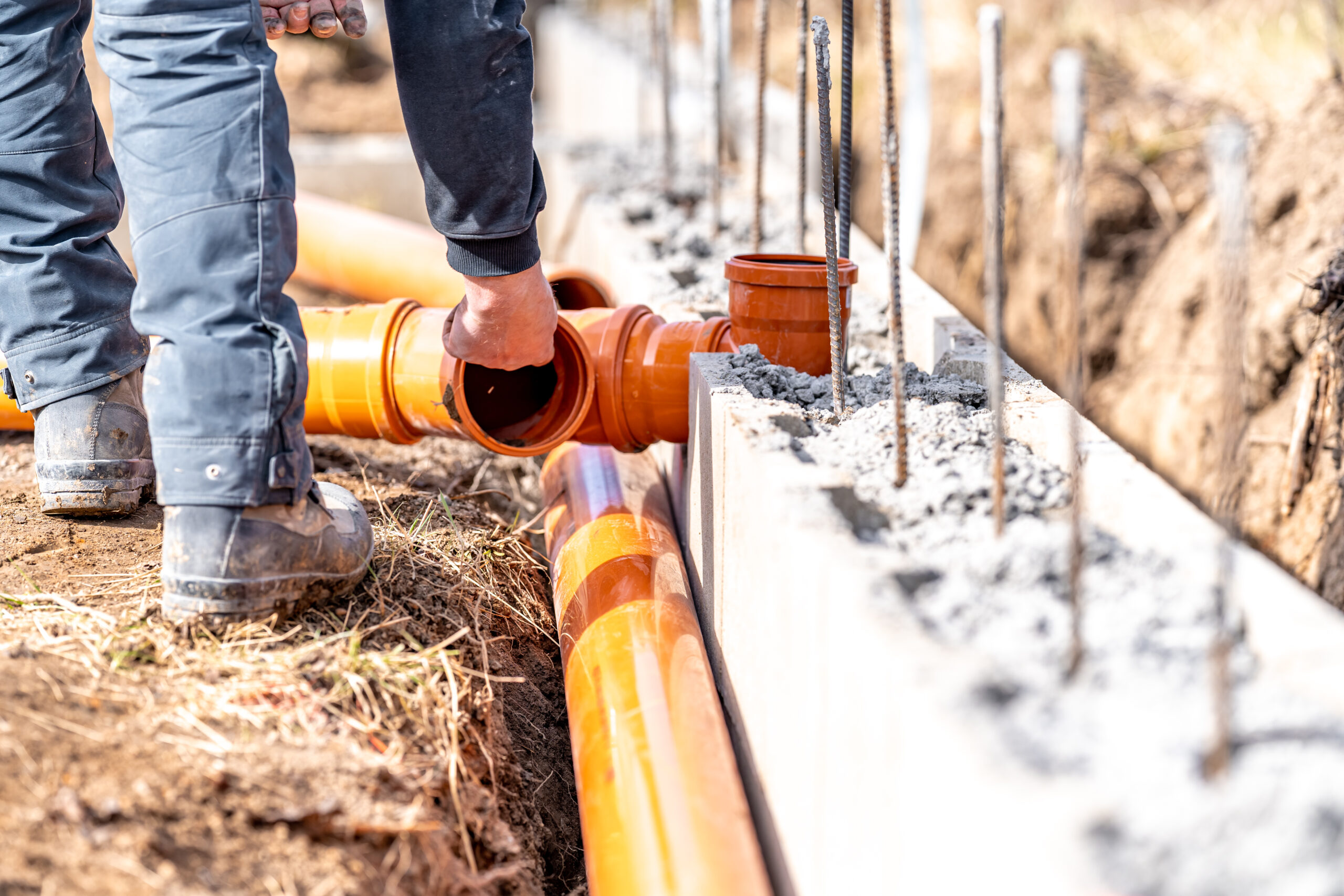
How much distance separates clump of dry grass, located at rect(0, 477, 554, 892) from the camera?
153 centimetres

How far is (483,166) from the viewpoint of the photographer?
1.90 meters

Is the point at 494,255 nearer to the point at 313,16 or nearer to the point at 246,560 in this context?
the point at 313,16

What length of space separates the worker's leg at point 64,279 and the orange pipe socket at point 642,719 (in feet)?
3.08

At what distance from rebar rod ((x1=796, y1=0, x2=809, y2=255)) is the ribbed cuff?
1.13 m

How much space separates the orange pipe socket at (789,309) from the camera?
229cm

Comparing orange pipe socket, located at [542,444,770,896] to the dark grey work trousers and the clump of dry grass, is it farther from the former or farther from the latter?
the dark grey work trousers

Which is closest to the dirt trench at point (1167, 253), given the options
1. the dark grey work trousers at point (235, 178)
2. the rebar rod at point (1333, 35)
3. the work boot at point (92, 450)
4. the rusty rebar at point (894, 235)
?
the rebar rod at point (1333, 35)

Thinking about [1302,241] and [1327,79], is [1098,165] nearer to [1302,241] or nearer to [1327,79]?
[1327,79]

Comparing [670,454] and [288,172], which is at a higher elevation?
[288,172]

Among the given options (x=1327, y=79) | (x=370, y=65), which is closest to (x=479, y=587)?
(x=1327, y=79)

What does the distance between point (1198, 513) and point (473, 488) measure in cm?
189

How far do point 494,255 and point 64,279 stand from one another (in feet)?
2.76

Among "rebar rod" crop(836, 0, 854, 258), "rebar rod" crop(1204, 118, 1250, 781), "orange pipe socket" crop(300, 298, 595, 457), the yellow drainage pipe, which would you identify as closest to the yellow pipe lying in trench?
"orange pipe socket" crop(300, 298, 595, 457)

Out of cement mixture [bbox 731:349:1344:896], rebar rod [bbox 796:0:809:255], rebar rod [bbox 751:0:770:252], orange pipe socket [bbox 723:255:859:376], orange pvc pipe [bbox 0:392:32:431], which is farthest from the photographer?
rebar rod [bbox 751:0:770:252]
